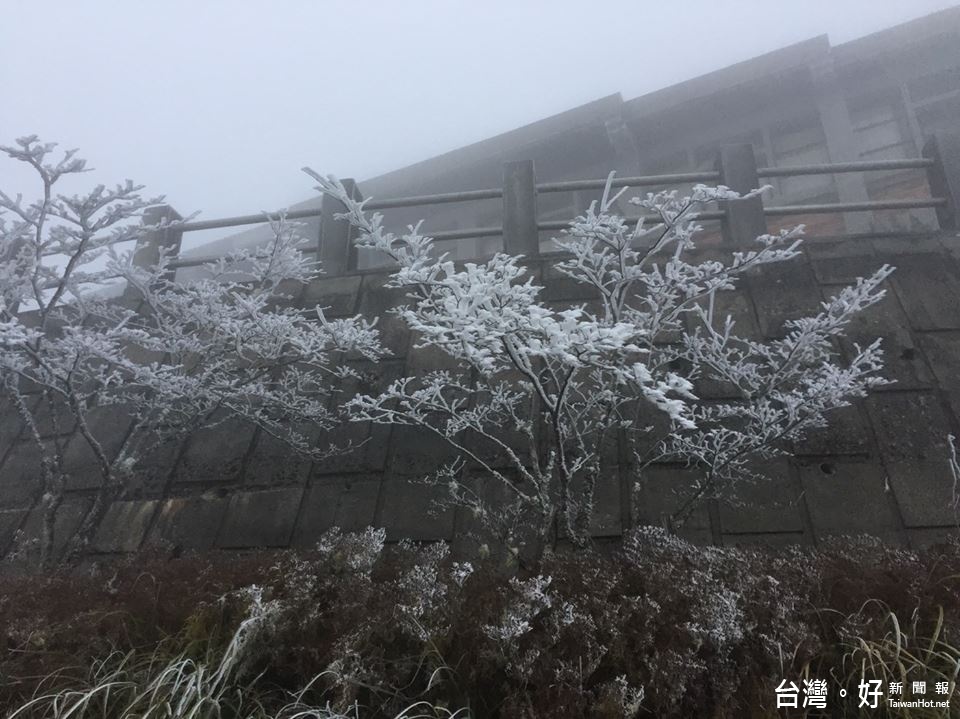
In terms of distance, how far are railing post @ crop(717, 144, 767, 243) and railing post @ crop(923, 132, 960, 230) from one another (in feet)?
4.50

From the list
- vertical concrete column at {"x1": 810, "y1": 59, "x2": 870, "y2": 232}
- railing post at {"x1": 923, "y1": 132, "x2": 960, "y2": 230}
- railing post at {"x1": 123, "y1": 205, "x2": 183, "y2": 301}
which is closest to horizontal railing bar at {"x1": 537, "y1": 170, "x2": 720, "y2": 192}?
railing post at {"x1": 923, "y1": 132, "x2": 960, "y2": 230}

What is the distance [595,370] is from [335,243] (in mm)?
3121

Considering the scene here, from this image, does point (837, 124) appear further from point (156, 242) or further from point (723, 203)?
point (156, 242)

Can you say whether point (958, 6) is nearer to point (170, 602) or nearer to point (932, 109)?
point (932, 109)

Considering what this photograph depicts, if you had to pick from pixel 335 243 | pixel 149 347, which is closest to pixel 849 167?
pixel 335 243

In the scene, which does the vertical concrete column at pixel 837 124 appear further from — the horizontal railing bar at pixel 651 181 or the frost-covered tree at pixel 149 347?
the frost-covered tree at pixel 149 347

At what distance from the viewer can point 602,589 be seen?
2.49 metres

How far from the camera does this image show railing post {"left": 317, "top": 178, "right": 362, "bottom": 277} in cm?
567

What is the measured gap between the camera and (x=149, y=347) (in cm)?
433

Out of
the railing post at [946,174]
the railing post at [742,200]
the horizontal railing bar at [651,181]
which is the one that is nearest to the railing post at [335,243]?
the horizontal railing bar at [651,181]

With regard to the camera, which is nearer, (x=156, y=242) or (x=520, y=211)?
(x=520, y=211)

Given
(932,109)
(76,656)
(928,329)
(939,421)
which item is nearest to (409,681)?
(76,656)

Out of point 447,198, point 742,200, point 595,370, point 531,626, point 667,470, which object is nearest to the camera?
point 531,626

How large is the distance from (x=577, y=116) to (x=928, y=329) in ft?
22.0
